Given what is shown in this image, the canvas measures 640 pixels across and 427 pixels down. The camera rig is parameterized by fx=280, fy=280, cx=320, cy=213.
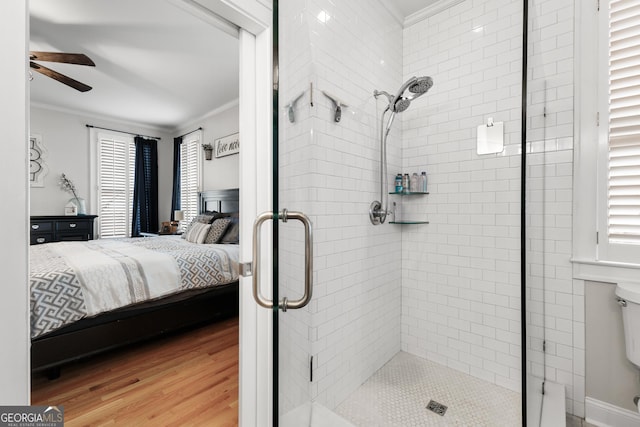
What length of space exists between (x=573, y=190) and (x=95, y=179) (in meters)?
6.09

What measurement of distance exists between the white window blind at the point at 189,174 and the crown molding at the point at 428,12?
13.3 ft

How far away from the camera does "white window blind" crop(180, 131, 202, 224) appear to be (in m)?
5.02

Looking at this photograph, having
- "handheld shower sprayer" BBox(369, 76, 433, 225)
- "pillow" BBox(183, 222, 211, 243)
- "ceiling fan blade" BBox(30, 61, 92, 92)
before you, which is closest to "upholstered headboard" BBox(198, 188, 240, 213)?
"pillow" BBox(183, 222, 211, 243)

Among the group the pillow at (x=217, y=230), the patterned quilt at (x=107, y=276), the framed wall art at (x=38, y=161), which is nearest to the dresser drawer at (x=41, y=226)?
the framed wall art at (x=38, y=161)

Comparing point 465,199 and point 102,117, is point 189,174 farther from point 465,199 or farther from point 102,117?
point 465,199

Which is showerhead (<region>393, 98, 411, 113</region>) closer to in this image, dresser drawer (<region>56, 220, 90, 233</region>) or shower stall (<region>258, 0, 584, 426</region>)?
shower stall (<region>258, 0, 584, 426</region>)

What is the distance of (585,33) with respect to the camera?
1.48 metres

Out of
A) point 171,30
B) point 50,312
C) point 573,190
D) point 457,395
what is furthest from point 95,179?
point 573,190

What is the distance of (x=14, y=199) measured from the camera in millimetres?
771

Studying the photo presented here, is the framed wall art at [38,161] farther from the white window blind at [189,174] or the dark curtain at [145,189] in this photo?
the white window blind at [189,174]

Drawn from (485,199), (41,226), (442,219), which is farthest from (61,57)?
(485,199)

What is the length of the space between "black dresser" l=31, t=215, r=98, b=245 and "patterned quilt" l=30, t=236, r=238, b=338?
1.43 metres

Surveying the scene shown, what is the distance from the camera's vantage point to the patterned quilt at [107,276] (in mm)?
1810

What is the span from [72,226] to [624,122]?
5.97 m
